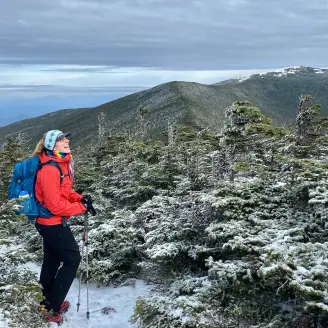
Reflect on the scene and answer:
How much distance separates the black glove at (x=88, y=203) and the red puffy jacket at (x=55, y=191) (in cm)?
32

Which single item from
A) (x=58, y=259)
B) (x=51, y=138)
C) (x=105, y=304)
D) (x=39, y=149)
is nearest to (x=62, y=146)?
(x=51, y=138)

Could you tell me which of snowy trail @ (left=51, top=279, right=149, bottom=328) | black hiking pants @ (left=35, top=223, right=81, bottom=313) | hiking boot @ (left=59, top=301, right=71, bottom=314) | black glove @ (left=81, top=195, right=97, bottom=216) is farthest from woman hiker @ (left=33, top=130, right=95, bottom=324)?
snowy trail @ (left=51, top=279, right=149, bottom=328)

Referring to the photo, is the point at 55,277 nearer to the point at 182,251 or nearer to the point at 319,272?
the point at 182,251

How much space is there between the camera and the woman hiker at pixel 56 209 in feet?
18.5

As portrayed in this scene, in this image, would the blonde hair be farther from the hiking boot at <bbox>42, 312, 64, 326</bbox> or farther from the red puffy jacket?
the hiking boot at <bbox>42, 312, 64, 326</bbox>

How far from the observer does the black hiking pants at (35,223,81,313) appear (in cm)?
585

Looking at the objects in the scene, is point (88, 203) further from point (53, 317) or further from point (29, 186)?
point (53, 317)

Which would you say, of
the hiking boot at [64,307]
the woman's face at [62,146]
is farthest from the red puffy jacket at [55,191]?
the hiking boot at [64,307]

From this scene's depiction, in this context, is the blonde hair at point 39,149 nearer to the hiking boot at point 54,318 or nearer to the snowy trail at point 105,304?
the hiking boot at point 54,318

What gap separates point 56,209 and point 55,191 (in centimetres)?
26

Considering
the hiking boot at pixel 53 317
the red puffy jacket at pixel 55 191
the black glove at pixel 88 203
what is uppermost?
the red puffy jacket at pixel 55 191

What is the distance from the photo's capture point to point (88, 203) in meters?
6.39

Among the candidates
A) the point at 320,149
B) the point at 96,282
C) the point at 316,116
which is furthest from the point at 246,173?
the point at 96,282

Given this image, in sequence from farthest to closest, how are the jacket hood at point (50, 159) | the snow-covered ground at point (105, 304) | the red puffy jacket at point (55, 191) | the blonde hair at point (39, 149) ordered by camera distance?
the snow-covered ground at point (105, 304) → the blonde hair at point (39, 149) → the jacket hood at point (50, 159) → the red puffy jacket at point (55, 191)
